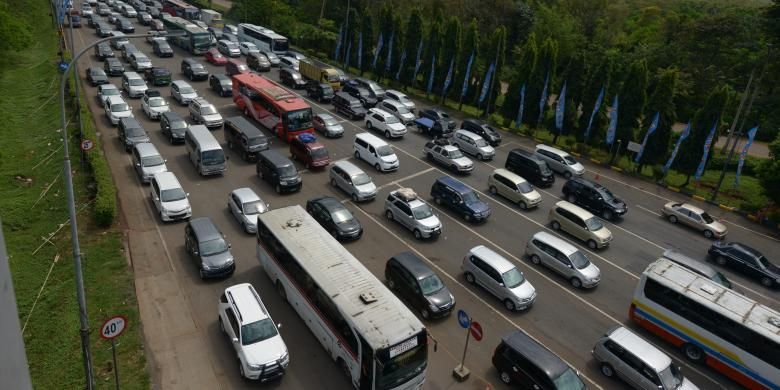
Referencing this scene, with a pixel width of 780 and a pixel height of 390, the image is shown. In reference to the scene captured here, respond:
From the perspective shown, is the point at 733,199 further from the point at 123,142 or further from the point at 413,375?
the point at 123,142

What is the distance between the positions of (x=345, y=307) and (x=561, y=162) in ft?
84.8

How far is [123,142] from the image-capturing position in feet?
113

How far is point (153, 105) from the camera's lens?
131 feet

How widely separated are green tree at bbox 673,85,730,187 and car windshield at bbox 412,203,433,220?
2250 cm

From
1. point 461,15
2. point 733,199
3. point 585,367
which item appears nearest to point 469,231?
point 585,367

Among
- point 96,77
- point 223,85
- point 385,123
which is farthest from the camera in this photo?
point 223,85

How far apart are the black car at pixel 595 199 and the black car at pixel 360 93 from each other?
22025 mm

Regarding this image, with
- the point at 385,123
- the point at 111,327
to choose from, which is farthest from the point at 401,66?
the point at 111,327

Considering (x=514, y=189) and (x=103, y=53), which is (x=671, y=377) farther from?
(x=103, y=53)

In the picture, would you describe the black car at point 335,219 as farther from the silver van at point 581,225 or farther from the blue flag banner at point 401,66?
the blue flag banner at point 401,66

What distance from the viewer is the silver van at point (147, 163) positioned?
97.1ft

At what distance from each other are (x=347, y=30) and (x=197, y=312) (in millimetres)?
49799

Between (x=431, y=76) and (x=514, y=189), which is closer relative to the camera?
(x=514, y=189)

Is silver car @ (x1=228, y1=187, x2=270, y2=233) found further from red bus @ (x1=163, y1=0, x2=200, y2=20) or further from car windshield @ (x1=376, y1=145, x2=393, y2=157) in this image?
red bus @ (x1=163, y1=0, x2=200, y2=20)
